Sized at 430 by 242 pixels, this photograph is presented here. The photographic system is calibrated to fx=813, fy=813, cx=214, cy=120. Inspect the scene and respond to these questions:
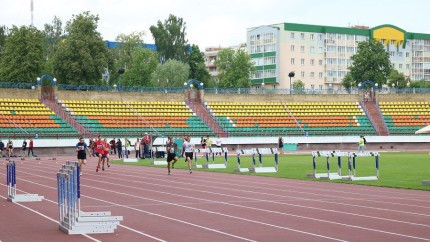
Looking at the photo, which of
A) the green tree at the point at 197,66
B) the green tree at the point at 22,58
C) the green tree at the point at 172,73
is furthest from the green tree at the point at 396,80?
the green tree at the point at 22,58

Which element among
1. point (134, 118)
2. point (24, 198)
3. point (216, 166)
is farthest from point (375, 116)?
point (24, 198)

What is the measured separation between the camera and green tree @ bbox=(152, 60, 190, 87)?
386ft

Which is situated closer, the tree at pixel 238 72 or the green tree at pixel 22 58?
the green tree at pixel 22 58

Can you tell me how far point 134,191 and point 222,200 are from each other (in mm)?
4535

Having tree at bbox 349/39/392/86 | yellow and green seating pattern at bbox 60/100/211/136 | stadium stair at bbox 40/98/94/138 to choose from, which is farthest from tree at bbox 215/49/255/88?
stadium stair at bbox 40/98/94/138

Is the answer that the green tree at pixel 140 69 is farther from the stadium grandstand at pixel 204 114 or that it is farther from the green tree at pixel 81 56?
the stadium grandstand at pixel 204 114

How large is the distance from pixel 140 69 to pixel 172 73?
15.3 ft

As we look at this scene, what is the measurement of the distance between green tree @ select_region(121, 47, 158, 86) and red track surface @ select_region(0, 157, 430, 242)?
286ft

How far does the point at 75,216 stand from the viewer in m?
15.4

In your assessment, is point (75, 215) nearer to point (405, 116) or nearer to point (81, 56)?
point (405, 116)

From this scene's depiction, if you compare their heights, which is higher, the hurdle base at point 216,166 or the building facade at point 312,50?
the building facade at point 312,50

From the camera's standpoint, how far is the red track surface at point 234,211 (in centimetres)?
1515

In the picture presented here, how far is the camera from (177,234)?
15312 mm

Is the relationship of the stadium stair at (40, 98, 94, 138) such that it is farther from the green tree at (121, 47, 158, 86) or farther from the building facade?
the building facade
